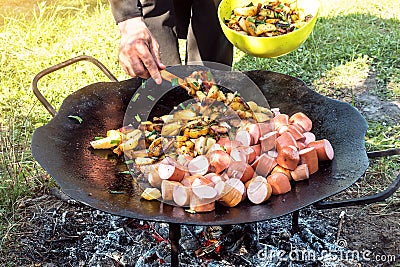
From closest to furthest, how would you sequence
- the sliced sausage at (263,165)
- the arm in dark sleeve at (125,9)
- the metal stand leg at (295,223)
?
the sliced sausage at (263,165) < the arm in dark sleeve at (125,9) < the metal stand leg at (295,223)

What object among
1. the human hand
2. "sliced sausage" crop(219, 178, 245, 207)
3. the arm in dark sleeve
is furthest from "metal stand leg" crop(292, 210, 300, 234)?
the arm in dark sleeve

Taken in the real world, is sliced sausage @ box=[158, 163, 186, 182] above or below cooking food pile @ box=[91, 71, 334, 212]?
above

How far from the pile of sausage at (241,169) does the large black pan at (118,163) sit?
0.13ft

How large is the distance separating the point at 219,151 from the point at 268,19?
2.45ft

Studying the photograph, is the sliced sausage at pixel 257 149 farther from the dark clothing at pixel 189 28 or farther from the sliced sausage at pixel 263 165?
the dark clothing at pixel 189 28

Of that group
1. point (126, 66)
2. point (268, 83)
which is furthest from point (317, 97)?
point (126, 66)

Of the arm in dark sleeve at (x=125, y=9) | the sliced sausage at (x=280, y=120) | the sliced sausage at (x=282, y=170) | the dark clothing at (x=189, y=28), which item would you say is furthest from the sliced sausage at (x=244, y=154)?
the dark clothing at (x=189, y=28)

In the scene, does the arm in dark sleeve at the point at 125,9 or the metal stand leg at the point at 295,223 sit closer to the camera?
the arm in dark sleeve at the point at 125,9

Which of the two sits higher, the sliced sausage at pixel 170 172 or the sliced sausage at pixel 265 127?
the sliced sausage at pixel 170 172

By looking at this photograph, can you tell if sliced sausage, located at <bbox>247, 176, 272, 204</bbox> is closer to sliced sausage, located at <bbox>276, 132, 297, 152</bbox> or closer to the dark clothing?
sliced sausage, located at <bbox>276, 132, 297, 152</bbox>

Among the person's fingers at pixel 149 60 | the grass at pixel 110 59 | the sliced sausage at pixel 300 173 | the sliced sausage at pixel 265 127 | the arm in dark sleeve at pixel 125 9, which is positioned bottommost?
the grass at pixel 110 59

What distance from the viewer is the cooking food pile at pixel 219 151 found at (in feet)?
5.99

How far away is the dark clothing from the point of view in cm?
297

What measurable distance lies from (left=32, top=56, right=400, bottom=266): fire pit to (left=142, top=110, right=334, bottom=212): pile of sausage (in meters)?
0.04
